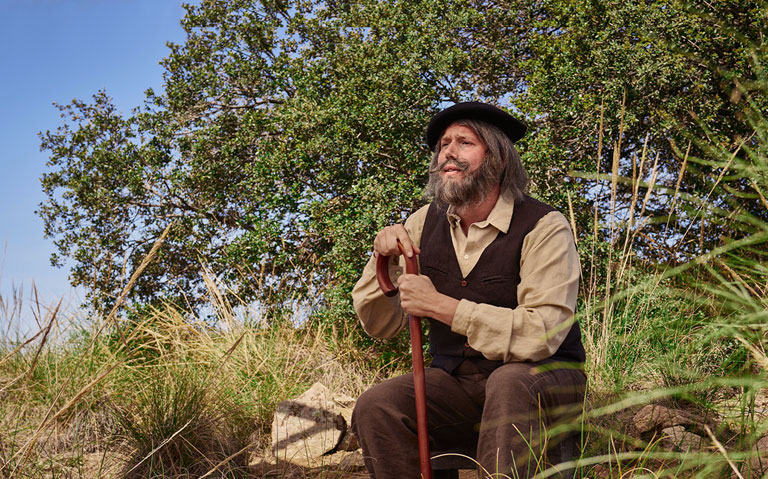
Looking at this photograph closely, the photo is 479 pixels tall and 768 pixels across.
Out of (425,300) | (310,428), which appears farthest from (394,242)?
(310,428)

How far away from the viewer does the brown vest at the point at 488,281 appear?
99.2 inches

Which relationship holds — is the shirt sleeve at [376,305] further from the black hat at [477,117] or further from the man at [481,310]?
the black hat at [477,117]

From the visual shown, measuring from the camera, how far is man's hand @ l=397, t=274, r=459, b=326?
2.35 meters

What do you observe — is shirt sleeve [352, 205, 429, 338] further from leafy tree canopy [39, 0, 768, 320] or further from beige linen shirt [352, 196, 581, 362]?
leafy tree canopy [39, 0, 768, 320]

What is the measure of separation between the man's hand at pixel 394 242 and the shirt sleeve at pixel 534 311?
29 centimetres

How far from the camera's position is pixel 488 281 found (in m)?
2.54

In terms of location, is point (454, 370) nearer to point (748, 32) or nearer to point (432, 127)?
point (432, 127)

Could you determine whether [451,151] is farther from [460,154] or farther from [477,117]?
[477,117]

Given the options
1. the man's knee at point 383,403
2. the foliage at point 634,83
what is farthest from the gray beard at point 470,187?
the foliage at point 634,83

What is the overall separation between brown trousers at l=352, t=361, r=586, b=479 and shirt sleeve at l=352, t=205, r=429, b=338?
29 cm

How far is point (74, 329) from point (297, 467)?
2.51 meters

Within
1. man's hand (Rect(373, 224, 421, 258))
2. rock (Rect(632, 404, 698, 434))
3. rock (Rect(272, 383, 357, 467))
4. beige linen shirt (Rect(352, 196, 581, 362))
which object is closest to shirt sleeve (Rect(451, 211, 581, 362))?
beige linen shirt (Rect(352, 196, 581, 362))

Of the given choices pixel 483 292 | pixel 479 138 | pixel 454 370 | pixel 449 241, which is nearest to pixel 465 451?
pixel 454 370

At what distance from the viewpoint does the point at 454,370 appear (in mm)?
2562
